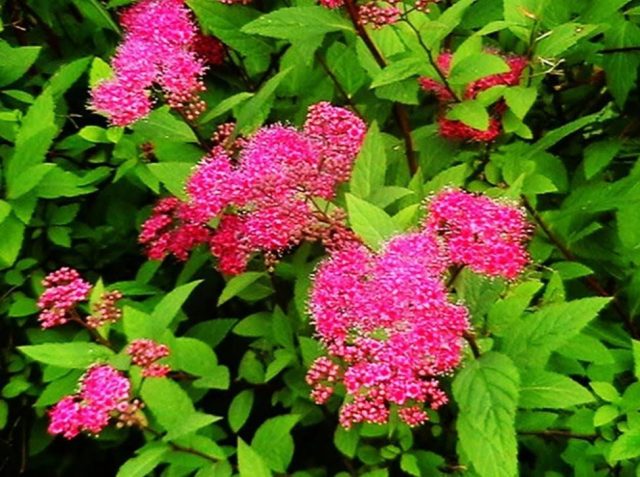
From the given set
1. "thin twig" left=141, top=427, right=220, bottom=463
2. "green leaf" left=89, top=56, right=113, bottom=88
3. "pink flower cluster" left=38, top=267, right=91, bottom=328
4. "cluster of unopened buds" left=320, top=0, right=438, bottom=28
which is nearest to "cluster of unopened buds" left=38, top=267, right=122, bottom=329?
"pink flower cluster" left=38, top=267, right=91, bottom=328

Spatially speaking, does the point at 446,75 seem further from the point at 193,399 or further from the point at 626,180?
the point at 193,399

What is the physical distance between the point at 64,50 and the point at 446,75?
1094mm

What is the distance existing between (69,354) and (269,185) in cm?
44

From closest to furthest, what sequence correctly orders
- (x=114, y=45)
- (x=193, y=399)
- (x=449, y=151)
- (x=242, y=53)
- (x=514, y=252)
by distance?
(x=514, y=252) < (x=193, y=399) < (x=449, y=151) < (x=242, y=53) < (x=114, y=45)

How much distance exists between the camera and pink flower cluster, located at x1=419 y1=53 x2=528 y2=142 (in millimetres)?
1720

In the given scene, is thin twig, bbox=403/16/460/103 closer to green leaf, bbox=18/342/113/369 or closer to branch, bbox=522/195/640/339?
branch, bbox=522/195/640/339

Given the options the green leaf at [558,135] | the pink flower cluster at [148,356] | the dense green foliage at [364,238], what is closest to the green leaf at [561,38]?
the dense green foliage at [364,238]

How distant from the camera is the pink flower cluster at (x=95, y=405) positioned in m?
1.36

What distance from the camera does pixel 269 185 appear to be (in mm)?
1495

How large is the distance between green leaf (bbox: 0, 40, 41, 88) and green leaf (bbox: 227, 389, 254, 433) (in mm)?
889

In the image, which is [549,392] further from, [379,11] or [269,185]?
[379,11]

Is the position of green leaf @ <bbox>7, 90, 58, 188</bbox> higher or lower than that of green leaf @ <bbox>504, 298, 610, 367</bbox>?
higher

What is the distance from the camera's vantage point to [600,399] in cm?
168

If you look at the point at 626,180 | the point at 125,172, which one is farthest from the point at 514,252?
the point at 125,172
